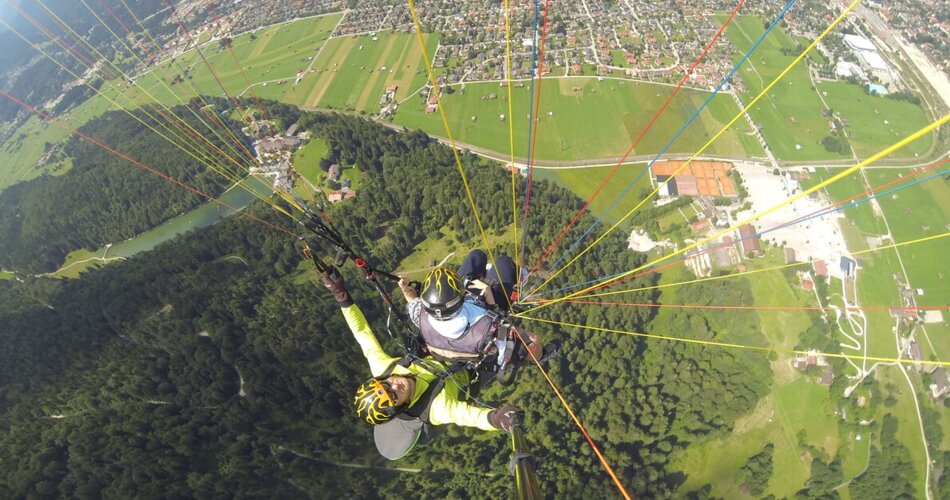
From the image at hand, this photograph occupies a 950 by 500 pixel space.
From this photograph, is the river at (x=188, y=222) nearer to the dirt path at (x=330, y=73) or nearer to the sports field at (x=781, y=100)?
the dirt path at (x=330, y=73)

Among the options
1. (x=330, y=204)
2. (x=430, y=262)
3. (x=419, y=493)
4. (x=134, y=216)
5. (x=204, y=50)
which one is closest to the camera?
(x=419, y=493)

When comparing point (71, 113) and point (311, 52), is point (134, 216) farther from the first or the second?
point (71, 113)

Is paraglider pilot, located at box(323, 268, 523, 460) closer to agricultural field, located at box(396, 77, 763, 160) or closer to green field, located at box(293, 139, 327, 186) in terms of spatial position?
agricultural field, located at box(396, 77, 763, 160)

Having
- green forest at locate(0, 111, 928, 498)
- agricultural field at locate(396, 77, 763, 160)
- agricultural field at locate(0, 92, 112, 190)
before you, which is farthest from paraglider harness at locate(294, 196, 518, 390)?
agricultural field at locate(0, 92, 112, 190)

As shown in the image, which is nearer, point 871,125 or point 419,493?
point 419,493

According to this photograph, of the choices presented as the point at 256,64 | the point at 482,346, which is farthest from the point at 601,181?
the point at 256,64

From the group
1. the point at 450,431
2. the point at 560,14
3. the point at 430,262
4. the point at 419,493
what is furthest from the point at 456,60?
the point at 419,493
